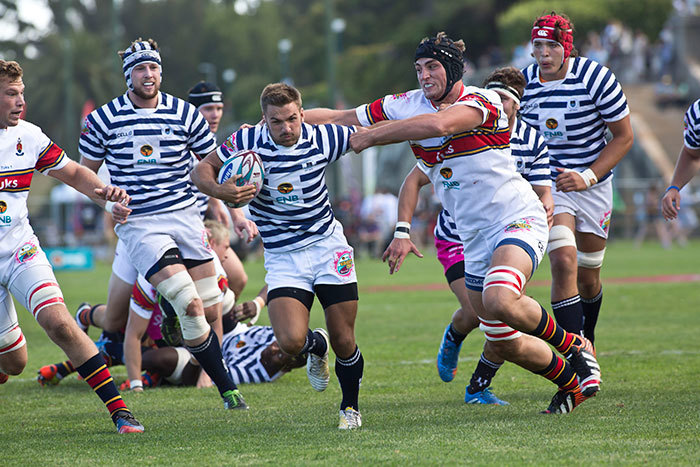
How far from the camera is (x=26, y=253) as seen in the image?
20.2 feet

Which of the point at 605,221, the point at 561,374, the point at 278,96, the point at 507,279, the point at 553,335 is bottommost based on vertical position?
the point at 561,374

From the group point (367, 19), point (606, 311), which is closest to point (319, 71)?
point (367, 19)

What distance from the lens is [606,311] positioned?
41.0 ft

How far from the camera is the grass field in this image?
5137 mm

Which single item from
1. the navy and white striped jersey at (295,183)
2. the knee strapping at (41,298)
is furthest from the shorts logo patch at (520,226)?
the knee strapping at (41,298)

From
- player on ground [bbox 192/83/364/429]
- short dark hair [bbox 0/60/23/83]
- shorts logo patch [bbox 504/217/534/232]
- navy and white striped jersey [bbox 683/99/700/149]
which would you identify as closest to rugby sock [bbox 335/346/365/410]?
player on ground [bbox 192/83/364/429]

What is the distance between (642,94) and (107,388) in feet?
101

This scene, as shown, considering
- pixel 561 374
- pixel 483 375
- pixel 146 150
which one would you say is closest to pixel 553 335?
pixel 561 374

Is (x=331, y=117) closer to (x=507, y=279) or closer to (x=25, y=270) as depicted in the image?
(x=507, y=279)

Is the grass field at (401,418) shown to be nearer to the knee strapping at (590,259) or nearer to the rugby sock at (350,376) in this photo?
the rugby sock at (350,376)

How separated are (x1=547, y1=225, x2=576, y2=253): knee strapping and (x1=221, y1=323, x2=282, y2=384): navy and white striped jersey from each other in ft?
7.71

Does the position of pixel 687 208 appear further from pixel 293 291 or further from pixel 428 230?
pixel 293 291

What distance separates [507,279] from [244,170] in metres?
1.72

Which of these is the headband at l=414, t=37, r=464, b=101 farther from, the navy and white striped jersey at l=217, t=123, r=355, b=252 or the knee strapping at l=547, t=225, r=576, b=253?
the knee strapping at l=547, t=225, r=576, b=253
